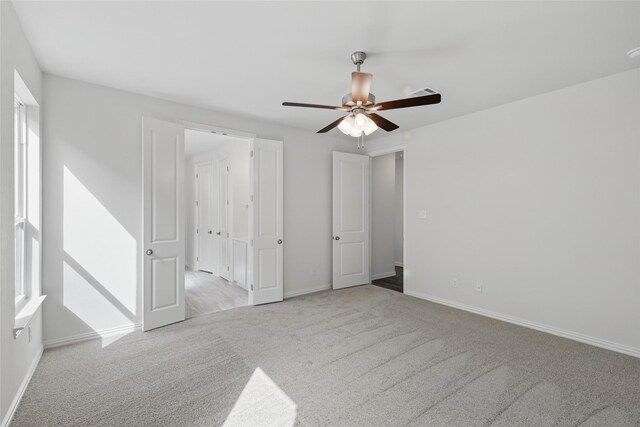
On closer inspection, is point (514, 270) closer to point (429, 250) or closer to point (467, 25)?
point (429, 250)

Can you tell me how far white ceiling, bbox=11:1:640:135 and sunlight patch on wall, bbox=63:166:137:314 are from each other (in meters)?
1.25

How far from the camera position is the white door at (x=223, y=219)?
5.60 m

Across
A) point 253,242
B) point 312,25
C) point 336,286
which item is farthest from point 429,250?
point 312,25

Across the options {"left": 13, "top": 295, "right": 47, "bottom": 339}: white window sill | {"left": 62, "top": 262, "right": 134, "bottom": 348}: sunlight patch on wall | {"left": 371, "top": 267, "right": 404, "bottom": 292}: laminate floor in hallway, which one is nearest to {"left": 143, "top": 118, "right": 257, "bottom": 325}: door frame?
{"left": 62, "top": 262, "right": 134, "bottom": 348}: sunlight patch on wall

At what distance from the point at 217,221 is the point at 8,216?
410cm

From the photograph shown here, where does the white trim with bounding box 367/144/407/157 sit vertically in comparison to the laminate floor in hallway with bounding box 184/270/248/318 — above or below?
above

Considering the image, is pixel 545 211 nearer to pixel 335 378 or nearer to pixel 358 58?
pixel 358 58

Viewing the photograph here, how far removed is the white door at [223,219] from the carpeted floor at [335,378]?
7.40 ft

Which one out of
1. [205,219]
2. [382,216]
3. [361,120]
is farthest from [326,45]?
[205,219]

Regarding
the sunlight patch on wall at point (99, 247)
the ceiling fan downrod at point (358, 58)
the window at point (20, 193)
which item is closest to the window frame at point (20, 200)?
the window at point (20, 193)

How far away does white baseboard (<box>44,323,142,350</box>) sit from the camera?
9.29 feet

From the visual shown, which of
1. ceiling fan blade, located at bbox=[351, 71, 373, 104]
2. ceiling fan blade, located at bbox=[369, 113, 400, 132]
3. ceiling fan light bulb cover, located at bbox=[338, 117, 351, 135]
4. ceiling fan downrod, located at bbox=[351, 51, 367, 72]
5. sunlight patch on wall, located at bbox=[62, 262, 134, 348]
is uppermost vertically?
ceiling fan downrod, located at bbox=[351, 51, 367, 72]

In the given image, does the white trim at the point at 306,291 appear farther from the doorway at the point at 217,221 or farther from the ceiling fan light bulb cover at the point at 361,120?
the ceiling fan light bulb cover at the point at 361,120

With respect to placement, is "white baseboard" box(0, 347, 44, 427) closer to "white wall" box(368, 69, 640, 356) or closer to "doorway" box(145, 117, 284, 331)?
"doorway" box(145, 117, 284, 331)
